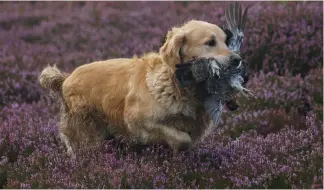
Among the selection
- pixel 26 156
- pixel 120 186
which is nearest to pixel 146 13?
pixel 26 156

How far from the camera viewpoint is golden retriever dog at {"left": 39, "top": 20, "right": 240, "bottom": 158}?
5043 mm

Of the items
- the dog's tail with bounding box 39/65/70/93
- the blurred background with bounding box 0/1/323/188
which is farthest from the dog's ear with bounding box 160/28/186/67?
the dog's tail with bounding box 39/65/70/93

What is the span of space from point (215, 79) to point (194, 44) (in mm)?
401

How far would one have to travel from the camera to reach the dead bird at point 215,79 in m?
4.75

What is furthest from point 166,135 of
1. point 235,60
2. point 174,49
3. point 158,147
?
point 235,60

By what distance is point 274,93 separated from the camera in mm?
7750

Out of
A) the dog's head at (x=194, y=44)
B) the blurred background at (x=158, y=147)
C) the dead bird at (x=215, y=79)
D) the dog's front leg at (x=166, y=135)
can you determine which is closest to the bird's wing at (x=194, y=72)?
the dead bird at (x=215, y=79)

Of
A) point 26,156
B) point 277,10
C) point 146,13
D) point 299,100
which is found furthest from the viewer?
point 146,13

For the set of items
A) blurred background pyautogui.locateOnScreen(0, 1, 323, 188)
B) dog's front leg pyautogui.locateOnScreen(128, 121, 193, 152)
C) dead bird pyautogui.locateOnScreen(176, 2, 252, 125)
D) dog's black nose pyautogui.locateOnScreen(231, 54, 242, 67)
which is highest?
dog's black nose pyautogui.locateOnScreen(231, 54, 242, 67)

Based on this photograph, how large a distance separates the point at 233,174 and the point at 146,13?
9.82 m

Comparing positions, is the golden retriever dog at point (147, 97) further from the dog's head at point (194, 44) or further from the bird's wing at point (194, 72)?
the bird's wing at point (194, 72)

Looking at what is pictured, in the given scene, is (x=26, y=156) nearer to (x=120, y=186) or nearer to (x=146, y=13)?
(x=120, y=186)

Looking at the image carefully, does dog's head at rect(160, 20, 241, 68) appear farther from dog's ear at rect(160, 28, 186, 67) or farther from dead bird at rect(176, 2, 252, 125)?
dead bird at rect(176, 2, 252, 125)

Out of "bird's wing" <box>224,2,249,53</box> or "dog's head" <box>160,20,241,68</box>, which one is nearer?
"dog's head" <box>160,20,241,68</box>
